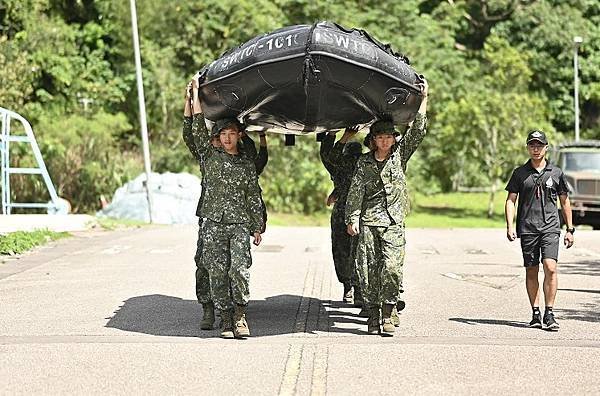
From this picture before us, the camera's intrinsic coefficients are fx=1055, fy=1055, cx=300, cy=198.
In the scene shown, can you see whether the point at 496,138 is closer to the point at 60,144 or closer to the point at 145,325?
the point at 60,144

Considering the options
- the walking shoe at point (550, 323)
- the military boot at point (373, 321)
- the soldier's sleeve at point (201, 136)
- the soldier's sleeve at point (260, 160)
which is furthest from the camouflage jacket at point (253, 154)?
the walking shoe at point (550, 323)

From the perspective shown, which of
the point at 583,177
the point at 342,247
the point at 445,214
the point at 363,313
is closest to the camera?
the point at 363,313

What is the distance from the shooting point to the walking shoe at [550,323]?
30.7 feet

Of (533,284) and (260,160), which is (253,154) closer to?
(260,160)

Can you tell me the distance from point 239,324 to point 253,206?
103cm

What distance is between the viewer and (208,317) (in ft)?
31.0

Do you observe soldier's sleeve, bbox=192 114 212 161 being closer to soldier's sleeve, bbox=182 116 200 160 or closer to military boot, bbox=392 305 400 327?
soldier's sleeve, bbox=182 116 200 160

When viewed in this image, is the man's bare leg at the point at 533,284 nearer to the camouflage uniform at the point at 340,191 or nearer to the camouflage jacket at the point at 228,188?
the camouflage uniform at the point at 340,191

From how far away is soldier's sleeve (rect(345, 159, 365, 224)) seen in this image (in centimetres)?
930

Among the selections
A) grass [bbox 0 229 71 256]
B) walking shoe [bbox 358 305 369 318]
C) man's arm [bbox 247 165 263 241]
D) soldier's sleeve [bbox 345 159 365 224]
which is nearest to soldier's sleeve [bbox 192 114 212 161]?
man's arm [bbox 247 165 263 241]

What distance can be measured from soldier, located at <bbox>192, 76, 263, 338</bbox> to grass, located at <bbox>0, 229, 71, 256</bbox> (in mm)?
8054

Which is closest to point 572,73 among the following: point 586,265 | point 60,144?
point 60,144

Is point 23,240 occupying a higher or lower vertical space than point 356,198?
lower

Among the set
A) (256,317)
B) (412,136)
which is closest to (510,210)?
(412,136)
